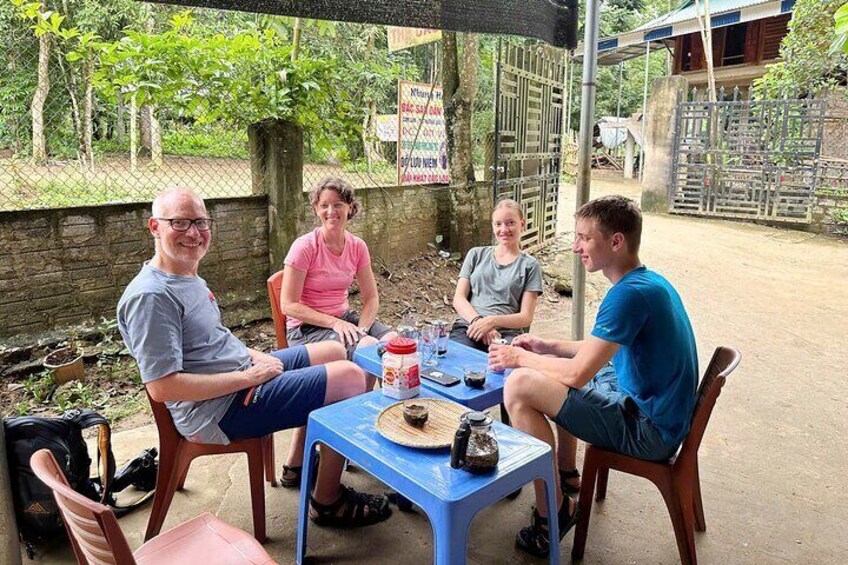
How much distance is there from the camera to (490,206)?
20.2ft

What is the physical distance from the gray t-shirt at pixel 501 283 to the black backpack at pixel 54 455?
183 cm

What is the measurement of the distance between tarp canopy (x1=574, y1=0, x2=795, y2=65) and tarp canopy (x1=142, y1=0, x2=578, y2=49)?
992 centimetres

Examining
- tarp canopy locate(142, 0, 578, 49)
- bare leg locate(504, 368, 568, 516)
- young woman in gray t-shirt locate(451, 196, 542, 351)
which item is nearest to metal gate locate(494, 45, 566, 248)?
tarp canopy locate(142, 0, 578, 49)

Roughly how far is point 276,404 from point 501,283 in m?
1.40

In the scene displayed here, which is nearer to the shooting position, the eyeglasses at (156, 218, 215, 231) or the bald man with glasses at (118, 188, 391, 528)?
the bald man with glasses at (118, 188, 391, 528)

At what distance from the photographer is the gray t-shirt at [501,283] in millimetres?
3070

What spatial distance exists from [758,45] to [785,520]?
46.6 ft

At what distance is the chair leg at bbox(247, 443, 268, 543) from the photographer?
213 cm

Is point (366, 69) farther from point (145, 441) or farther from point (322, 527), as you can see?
point (322, 527)

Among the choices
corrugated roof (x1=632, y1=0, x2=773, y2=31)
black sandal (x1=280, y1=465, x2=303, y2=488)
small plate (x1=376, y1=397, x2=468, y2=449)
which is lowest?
black sandal (x1=280, y1=465, x2=303, y2=488)

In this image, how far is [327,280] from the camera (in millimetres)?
2994

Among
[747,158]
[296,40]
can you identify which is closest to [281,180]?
[296,40]

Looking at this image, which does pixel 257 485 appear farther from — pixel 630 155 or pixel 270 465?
pixel 630 155

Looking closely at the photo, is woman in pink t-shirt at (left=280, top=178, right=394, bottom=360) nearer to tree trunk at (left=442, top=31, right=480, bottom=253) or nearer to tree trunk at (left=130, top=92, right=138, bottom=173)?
tree trunk at (left=130, top=92, right=138, bottom=173)
